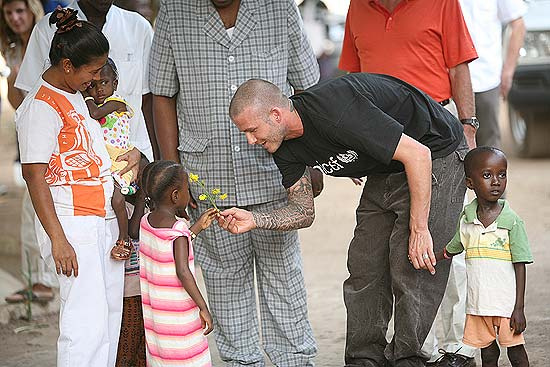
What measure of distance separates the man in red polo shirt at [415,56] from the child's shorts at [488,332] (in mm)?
505

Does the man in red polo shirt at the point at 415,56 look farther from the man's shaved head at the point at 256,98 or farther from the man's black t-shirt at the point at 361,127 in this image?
the man's shaved head at the point at 256,98

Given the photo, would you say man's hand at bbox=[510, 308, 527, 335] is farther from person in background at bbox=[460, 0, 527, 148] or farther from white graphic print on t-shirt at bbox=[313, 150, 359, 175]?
person in background at bbox=[460, 0, 527, 148]

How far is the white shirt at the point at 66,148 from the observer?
445cm

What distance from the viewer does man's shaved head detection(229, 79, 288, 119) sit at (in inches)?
177

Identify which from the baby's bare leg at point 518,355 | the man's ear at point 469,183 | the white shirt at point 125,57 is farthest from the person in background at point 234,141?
the baby's bare leg at point 518,355

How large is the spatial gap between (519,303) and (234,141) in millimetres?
1632

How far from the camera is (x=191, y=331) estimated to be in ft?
14.7

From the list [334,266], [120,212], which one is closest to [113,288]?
[120,212]

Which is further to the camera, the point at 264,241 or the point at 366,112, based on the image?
the point at 264,241

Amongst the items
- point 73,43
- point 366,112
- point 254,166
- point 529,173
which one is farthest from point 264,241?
point 529,173

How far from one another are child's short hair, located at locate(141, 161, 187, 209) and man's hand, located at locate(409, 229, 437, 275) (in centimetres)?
111

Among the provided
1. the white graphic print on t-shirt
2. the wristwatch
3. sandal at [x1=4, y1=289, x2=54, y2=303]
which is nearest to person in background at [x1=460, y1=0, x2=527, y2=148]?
Result: the wristwatch

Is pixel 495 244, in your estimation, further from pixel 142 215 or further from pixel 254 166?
pixel 142 215

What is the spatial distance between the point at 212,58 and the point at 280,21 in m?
0.40
